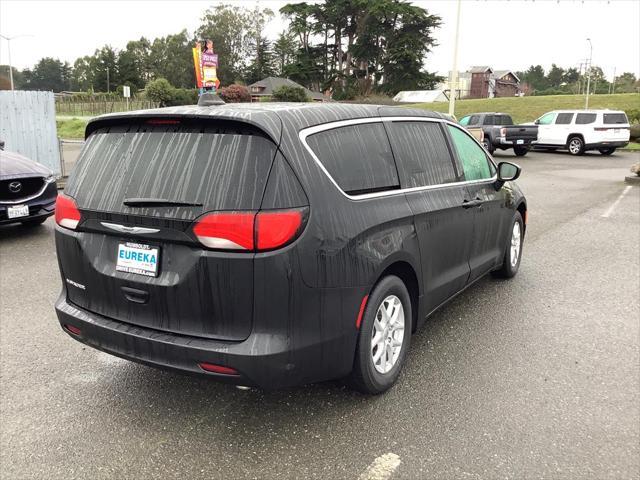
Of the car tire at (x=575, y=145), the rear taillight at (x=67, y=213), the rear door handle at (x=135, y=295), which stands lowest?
the car tire at (x=575, y=145)

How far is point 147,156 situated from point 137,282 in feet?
2.14

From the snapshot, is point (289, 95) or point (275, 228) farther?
point (289, 95)

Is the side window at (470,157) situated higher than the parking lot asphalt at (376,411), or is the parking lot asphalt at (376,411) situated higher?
the side window at (470,157)

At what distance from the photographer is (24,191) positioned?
24.7ft

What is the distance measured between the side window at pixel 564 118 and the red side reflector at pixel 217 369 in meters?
24.3

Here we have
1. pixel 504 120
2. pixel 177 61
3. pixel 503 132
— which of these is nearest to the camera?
pixel 503 132

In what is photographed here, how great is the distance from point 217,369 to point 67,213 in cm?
131

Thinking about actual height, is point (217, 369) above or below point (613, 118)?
below

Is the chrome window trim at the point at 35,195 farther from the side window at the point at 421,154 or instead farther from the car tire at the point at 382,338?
the car tire at the point at 382,338

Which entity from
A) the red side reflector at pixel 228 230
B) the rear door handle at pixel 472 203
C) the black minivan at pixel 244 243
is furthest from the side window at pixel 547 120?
the red side reflector at pixel 228 230

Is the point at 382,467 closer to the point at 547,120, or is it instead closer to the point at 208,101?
the point at 208,101

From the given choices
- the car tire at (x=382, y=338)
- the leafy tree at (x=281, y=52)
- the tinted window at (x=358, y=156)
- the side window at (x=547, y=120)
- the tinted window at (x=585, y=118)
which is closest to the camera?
the tinted window at (x=358, y=156)

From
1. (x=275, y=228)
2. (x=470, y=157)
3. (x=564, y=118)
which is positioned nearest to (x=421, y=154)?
(x=470, y=157)

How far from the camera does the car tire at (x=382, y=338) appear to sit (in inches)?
123
